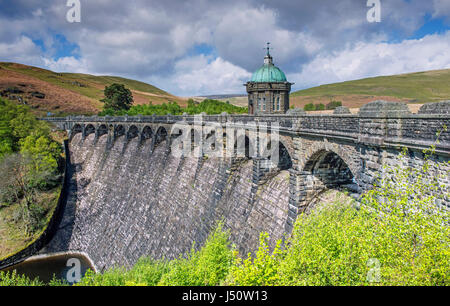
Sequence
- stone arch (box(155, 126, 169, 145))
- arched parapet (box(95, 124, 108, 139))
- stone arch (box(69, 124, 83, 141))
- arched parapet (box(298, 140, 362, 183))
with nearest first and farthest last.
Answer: arched parapet (box(298, 140, 362, 183))
stone arch (box(155, 126, 169, 145))
arched parapet (box(95, 124, 108, 139))
stone arch (box(69, 124, 83, 141))

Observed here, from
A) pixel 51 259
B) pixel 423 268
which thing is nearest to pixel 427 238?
pixel 423 268

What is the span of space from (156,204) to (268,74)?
21524mm

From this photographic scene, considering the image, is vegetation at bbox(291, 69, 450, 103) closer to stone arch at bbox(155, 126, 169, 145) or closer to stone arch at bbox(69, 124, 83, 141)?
stone arch at bbox(155, 126, 169, 145)

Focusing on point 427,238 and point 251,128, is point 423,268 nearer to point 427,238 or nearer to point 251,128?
point 427,238

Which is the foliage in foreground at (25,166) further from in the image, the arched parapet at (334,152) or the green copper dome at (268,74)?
the arched parapet at (334,152)

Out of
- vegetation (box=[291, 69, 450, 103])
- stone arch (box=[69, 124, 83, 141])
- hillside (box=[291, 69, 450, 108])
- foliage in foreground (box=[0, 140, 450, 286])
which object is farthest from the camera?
vegetation (box=[291, 69, 450, 103])

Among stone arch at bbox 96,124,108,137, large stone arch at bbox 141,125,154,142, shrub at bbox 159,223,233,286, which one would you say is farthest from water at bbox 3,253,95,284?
stone arch at bbox 96,124,108,137

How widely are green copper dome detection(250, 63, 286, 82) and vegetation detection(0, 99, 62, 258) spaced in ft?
113

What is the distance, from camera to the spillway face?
64.2 feet

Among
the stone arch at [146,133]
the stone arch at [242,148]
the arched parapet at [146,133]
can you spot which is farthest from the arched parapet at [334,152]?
the stone arch at [146,133]

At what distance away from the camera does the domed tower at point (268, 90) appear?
118ft

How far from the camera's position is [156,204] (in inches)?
1245

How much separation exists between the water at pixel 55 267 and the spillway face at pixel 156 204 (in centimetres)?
132

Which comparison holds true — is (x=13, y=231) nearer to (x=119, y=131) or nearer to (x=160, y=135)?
(x=119, y=131)
